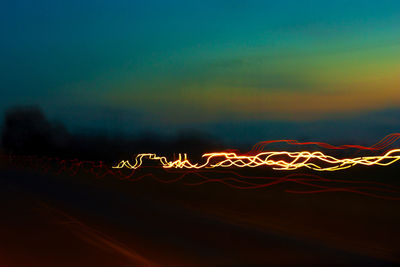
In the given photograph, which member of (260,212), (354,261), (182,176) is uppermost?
(182,176)

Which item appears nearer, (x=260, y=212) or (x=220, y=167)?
(x=260, y=212)

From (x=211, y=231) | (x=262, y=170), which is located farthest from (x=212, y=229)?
(x=262, y=170)

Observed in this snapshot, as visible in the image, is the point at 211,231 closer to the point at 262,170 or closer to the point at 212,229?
the point at 212,229

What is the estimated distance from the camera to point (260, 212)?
1482cm

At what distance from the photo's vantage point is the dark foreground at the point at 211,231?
9.30 meters

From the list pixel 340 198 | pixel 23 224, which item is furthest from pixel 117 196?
pixel 340 198

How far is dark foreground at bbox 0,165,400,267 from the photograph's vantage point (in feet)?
30.5

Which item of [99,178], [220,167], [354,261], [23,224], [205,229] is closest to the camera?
Result: [354,261]

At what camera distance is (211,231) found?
40.5 feet

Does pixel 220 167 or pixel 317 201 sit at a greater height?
pixel 220 167

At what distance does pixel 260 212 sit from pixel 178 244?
4618 millimetres

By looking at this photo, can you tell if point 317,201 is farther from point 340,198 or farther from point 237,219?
point 237,219

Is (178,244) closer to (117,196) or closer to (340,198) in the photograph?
(340,198)

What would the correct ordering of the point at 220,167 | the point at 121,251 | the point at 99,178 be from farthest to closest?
the point at 99,178, the point at 220,167, the point at 121,251
